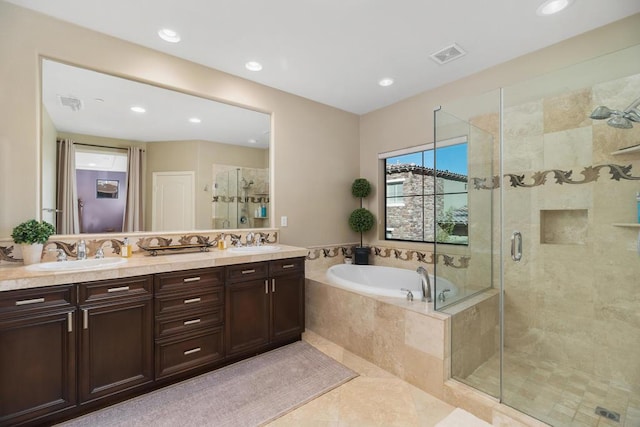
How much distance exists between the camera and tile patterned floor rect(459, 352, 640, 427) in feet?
5.63

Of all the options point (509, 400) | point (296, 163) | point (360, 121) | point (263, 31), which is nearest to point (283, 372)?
point (509, 400)

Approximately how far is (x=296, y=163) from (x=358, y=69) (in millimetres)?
1231

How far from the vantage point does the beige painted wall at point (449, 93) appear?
7.23 ft

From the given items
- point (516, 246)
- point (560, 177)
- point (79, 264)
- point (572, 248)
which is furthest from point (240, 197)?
point (572, 248)

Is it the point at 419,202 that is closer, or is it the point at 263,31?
the point at 263,31

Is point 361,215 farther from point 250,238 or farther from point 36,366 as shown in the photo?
point 36,366

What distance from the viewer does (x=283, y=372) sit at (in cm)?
228

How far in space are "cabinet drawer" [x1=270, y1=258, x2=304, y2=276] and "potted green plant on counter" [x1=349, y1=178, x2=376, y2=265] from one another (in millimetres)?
1209

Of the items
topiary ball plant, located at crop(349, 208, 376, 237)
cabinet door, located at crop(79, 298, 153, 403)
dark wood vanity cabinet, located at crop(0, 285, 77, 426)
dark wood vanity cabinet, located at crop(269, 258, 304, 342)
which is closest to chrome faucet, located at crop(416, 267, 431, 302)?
dark wood vanity cabinet, located at crop(269, 258, 304, 342)

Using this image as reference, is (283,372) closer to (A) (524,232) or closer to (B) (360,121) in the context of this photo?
(A) (524,232)

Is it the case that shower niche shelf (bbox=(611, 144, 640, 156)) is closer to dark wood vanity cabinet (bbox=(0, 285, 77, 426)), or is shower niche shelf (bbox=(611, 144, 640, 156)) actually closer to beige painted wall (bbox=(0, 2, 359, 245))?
beige painted wall (bbox=(0, 2, 359, 245))

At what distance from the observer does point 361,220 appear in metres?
3.81

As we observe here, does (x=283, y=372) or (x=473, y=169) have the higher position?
(x=473, y=169)

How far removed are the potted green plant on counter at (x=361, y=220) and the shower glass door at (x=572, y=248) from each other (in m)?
1.65
